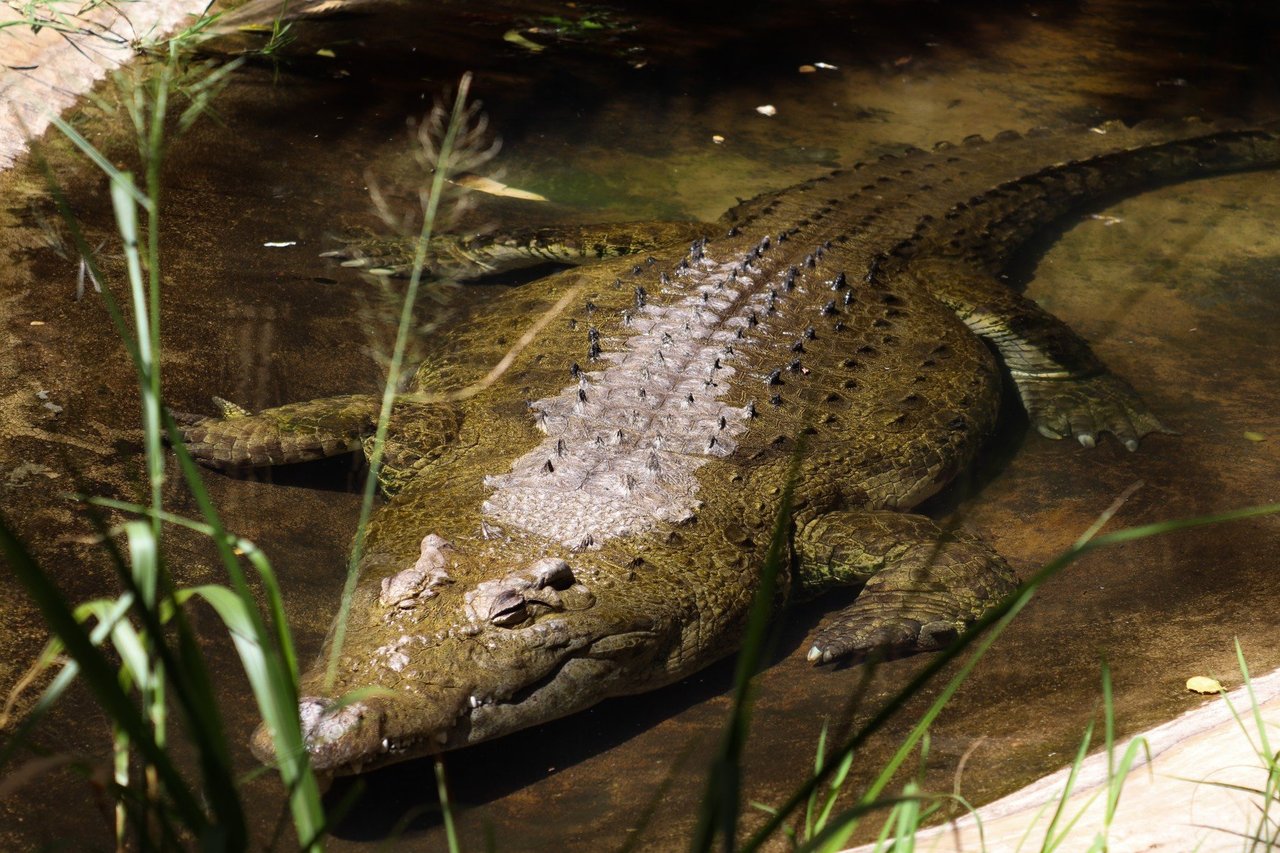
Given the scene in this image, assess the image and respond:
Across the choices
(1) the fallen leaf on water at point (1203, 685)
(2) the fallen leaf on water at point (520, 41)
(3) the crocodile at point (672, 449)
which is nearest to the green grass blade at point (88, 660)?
(3) the crocodile at point (672, 449)

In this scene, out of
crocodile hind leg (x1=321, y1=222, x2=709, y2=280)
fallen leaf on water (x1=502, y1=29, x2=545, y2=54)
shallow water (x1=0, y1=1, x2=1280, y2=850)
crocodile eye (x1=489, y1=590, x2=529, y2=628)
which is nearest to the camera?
shallow water (x1=0, y1=1, x2=1280, y2=850)

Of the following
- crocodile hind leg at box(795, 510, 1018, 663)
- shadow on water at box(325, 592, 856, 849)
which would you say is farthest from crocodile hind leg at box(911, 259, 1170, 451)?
shadow on water at box(325, 592, 856, 849)

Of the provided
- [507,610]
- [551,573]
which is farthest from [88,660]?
[551,573]

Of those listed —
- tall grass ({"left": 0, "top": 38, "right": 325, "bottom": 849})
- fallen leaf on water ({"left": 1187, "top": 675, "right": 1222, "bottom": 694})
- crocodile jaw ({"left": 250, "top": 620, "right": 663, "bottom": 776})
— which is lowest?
crocodile jaw ({"left": 250, "top": 620, "right": 663, "bottom": 776})

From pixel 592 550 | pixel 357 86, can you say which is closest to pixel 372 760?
pixel 592 550

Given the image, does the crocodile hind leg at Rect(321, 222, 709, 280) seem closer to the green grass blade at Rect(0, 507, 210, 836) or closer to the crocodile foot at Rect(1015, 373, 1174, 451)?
the crocodile foot at Rect(1015, 373, 1174, 451)

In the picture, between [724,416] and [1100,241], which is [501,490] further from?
[1100,241]

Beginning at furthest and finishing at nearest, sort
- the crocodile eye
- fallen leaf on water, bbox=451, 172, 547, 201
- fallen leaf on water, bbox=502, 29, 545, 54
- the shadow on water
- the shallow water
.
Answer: fallen leaf on water, bbox=502, 29, 545, 54, fallen leaf on water, bbox=451, 172, 547, 201, the crocodile eye, the shallow water, the shadow on water
